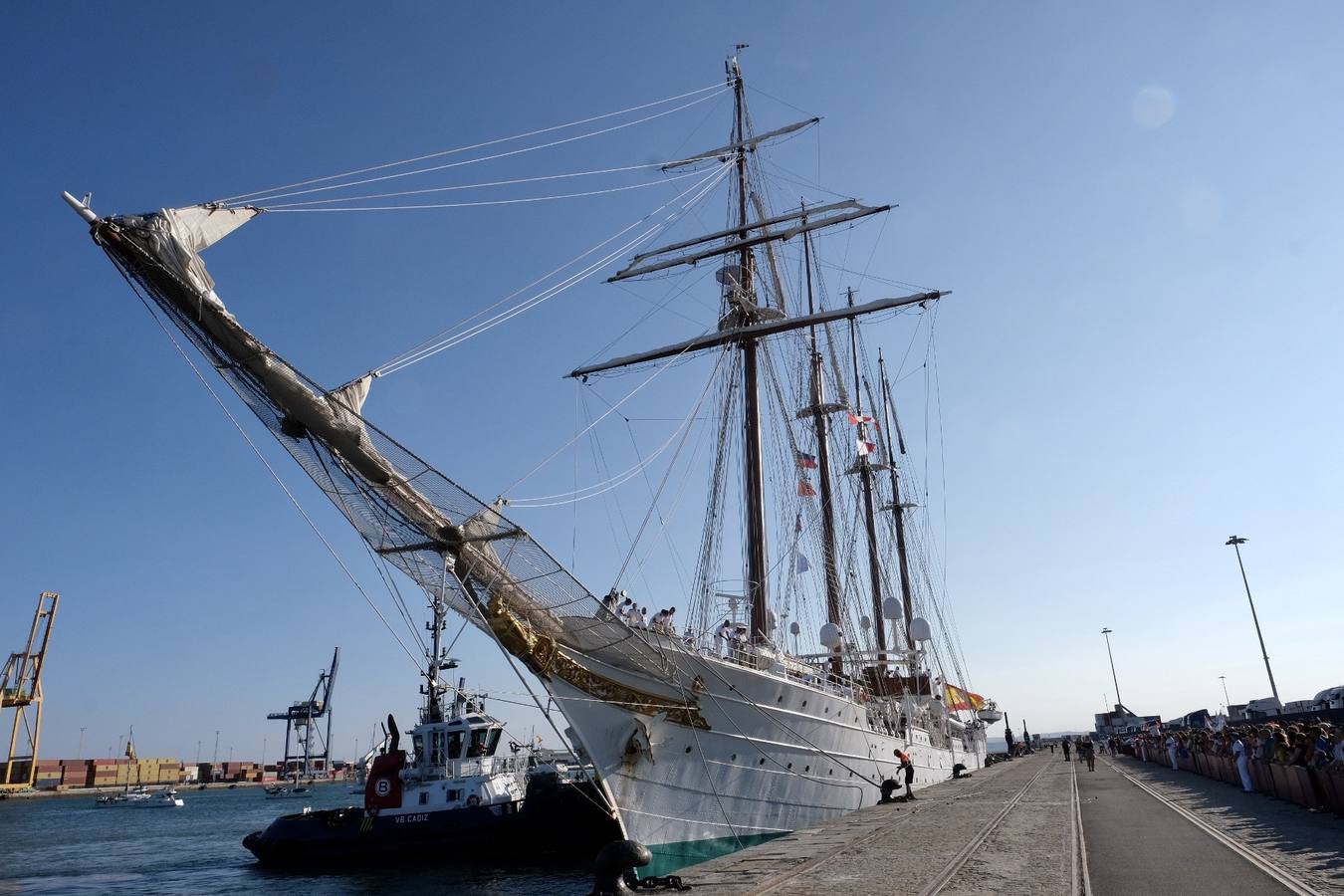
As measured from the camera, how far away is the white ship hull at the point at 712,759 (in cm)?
1530

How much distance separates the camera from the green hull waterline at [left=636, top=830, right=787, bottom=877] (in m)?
15.5

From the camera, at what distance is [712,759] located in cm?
1606

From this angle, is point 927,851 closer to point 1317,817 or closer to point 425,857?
point 1317,817

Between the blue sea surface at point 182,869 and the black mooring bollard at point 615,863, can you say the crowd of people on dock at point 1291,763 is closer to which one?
the black mooring bollard at point 615,863

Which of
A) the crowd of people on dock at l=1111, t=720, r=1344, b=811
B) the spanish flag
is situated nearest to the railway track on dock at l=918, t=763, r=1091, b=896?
the crowd of people on dock at l=1111, t=720, r=1344, b=811

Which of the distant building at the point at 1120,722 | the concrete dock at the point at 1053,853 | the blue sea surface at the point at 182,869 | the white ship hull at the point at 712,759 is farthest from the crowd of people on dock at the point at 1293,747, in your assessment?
the distant building at the point at 1120,722

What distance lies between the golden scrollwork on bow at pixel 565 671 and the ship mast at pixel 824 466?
13.9 meters

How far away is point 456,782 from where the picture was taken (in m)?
26.3

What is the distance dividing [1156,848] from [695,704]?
7.99m

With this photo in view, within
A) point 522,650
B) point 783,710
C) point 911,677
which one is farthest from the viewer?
point 911,677

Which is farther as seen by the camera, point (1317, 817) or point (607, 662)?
point (607, 662)

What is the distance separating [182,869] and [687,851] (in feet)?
83.0

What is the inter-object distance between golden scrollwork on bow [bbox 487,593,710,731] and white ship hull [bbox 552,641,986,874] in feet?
0.41

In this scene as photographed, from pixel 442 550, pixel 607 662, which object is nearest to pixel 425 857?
pixel 607 662
